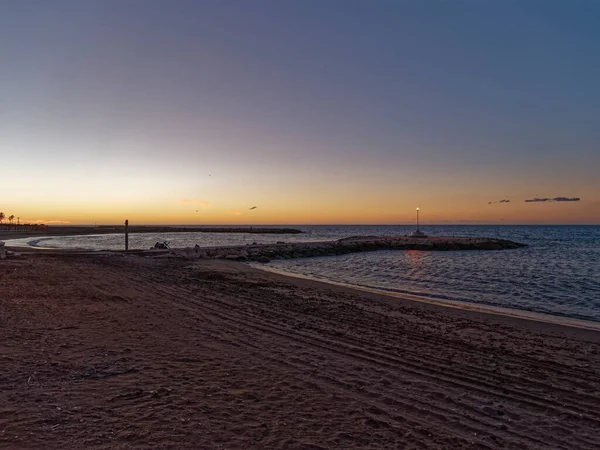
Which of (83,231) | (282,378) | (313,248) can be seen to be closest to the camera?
(282,378)

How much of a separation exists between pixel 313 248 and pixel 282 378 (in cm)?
3652

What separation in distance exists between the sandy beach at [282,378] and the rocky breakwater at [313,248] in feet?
66.3

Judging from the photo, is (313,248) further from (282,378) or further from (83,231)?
(83,231)

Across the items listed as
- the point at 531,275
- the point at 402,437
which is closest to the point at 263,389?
the point at 402,437

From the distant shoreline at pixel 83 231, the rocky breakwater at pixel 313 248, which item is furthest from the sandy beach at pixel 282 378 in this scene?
the distant shoreline at pixel 83 231

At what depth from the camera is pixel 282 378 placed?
20.4ft

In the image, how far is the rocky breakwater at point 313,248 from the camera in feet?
106

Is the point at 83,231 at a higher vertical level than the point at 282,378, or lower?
higher

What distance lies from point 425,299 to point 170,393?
495 inches

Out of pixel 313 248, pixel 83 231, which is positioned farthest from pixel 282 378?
pixel 83 231

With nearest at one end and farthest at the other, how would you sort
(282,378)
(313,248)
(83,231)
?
(282,378) → (313,248) → (83,231)

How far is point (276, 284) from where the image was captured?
17891mm

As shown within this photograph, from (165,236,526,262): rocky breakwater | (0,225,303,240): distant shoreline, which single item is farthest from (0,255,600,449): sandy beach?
(0,225,303,240): distant shoreline

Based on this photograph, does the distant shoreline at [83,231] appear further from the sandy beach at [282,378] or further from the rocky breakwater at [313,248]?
the sandy beach at [282,378]
